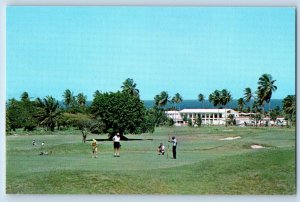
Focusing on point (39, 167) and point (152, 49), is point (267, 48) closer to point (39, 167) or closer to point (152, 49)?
point (152, 49)

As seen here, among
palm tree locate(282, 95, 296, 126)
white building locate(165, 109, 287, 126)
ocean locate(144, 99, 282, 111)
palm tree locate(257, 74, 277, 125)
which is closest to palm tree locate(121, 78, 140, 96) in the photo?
ocean locate(144, 99, 282, 111)

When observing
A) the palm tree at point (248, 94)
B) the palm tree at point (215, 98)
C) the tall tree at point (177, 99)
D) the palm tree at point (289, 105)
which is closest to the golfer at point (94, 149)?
the tall tree at point (177, 99)

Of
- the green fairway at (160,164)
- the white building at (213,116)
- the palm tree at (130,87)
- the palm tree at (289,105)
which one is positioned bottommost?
the green fairway at (160,164)

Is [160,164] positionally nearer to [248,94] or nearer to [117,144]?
[117,144]

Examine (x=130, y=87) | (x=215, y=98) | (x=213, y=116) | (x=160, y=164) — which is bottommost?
(x=160, y=164)

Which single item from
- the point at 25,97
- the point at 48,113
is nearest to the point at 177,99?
the point at 48,113

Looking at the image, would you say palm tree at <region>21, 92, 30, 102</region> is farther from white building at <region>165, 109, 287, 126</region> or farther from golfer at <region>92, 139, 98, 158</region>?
white building at <region>165, 109, 287, 126</region>

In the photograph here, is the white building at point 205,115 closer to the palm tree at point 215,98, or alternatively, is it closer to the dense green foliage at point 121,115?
the palm tree at point 215,98
